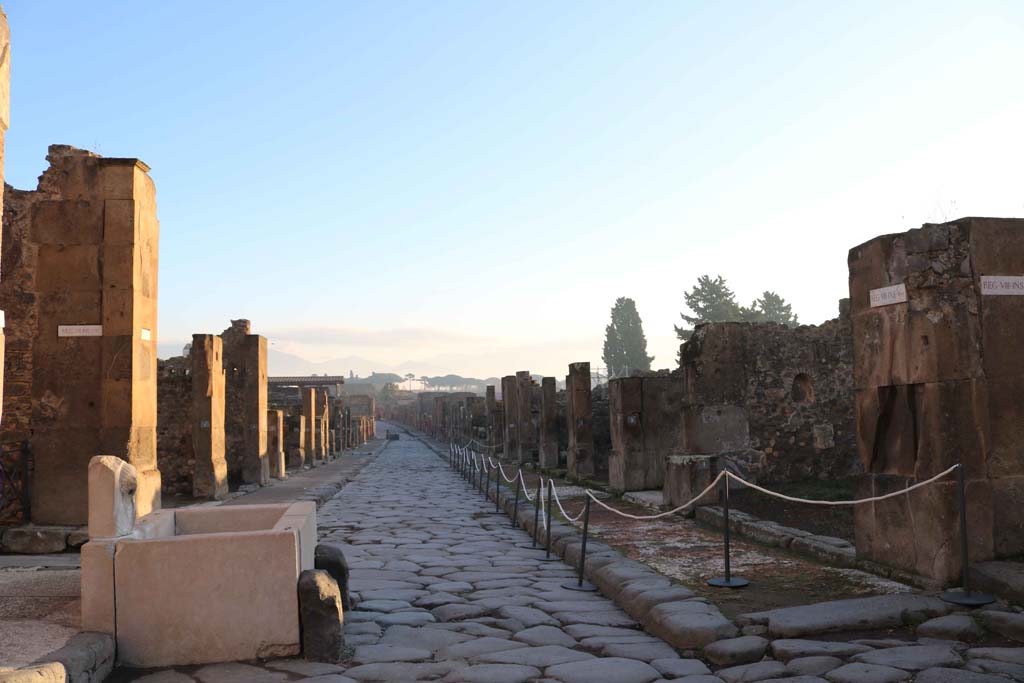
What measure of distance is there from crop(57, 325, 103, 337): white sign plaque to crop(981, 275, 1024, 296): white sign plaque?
8.05 m

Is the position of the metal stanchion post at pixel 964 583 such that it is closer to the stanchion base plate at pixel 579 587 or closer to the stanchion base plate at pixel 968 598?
the stanchion base plate at pixel 968 598

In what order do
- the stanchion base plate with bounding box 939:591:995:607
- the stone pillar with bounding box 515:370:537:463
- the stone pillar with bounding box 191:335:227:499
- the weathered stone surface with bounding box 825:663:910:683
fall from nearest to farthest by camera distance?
the weathered stone surface with bounding box 825:663:910:683, the stanchion base plate with bounding box 939:591:995:607, the stone pillar with bounding box 191:335:227:499, the stone pillar with bounding box 515:370:537:463

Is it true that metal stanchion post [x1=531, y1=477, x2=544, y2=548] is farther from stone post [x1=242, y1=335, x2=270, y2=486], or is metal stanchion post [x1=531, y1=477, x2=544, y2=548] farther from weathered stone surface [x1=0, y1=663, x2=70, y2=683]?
stone post [x1=242, y1=335, x2=270, y2=486]

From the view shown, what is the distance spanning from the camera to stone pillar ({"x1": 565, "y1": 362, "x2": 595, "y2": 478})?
1584cm

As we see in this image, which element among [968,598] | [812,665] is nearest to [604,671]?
[812,665]

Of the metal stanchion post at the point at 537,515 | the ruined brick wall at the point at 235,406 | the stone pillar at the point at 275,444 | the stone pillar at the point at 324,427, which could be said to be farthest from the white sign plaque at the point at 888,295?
the stone pillar at the point at 324,427

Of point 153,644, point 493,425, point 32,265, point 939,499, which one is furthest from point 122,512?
point 493,425

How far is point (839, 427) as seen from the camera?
1298cm

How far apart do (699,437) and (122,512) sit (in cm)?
839

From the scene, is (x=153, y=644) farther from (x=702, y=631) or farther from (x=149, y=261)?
(x=149, y=261)

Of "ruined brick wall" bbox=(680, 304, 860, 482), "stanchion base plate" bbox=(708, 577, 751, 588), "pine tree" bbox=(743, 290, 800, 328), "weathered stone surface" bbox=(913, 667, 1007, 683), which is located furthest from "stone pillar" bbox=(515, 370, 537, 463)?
"pine tree" bbox=(743, 290, 800, 328)

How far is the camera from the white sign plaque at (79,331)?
8.69 meters

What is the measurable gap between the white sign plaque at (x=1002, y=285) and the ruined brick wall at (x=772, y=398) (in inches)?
230

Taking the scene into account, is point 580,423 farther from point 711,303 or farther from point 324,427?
point 711,303
